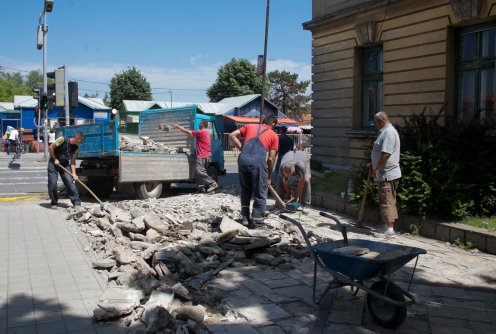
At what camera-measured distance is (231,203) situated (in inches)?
416

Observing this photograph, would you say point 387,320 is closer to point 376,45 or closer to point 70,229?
point 70,229

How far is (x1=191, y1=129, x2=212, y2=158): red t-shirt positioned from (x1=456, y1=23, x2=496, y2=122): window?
586cm

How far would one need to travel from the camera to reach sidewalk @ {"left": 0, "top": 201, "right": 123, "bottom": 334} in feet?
13.9

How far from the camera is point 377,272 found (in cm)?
393

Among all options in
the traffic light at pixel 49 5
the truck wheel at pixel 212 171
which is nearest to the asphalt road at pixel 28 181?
the truck wheel at pixel 212 171

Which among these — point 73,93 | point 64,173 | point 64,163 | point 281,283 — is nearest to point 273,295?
point 281,283

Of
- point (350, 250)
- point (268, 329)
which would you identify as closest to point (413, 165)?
point (350, 250)

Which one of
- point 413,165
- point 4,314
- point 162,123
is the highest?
point 162,123

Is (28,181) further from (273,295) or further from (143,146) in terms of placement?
(273,295)

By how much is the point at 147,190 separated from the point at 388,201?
252 inches

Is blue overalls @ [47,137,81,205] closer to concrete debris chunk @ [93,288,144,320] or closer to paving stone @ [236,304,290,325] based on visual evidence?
concrete debris chunk @ [93,288,144,320]

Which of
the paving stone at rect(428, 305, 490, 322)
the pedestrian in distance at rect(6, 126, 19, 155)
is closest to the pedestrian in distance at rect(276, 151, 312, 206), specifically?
the paving stone at rect(428, 305, 490, 322)

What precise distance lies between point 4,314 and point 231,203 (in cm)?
645

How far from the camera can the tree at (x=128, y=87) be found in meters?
67.6
